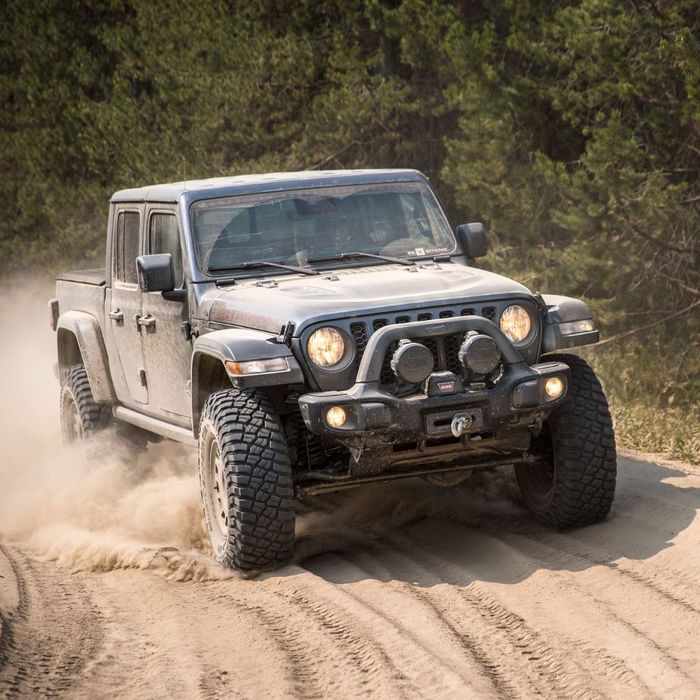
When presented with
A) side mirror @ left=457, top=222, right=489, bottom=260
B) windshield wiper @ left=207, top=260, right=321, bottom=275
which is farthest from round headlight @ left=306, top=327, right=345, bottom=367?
side mirror @ left=457, top=222, right=489, bottom=260

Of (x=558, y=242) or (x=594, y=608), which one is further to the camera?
(x=558, y=242)

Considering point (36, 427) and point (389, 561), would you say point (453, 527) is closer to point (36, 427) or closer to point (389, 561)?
point (389, 561)

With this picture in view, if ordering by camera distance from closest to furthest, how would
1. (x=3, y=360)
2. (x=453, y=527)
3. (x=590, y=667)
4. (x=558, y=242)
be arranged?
(x=590, y=667) → (x=453, y=527) → (x=558, y=242) → (x=3, y=360)

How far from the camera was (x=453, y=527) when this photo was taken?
6.89m

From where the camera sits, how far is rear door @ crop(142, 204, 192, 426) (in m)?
7.14

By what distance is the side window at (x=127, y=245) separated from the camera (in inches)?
315

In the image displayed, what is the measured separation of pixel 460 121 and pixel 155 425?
6.72 meters

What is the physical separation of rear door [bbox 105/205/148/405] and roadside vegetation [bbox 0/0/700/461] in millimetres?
3451

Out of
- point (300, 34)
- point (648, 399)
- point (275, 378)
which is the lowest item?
point (648, 399)

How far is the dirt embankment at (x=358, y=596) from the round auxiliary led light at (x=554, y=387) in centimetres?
76

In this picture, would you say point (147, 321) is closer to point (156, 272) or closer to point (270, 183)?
point (156, 272)

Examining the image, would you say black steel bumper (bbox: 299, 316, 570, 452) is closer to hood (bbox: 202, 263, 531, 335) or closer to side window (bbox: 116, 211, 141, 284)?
hood (bbox: 202, 263, 531, 335)

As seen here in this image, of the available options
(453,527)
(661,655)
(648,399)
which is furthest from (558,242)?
(661,655)

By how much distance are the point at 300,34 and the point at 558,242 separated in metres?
4.40
